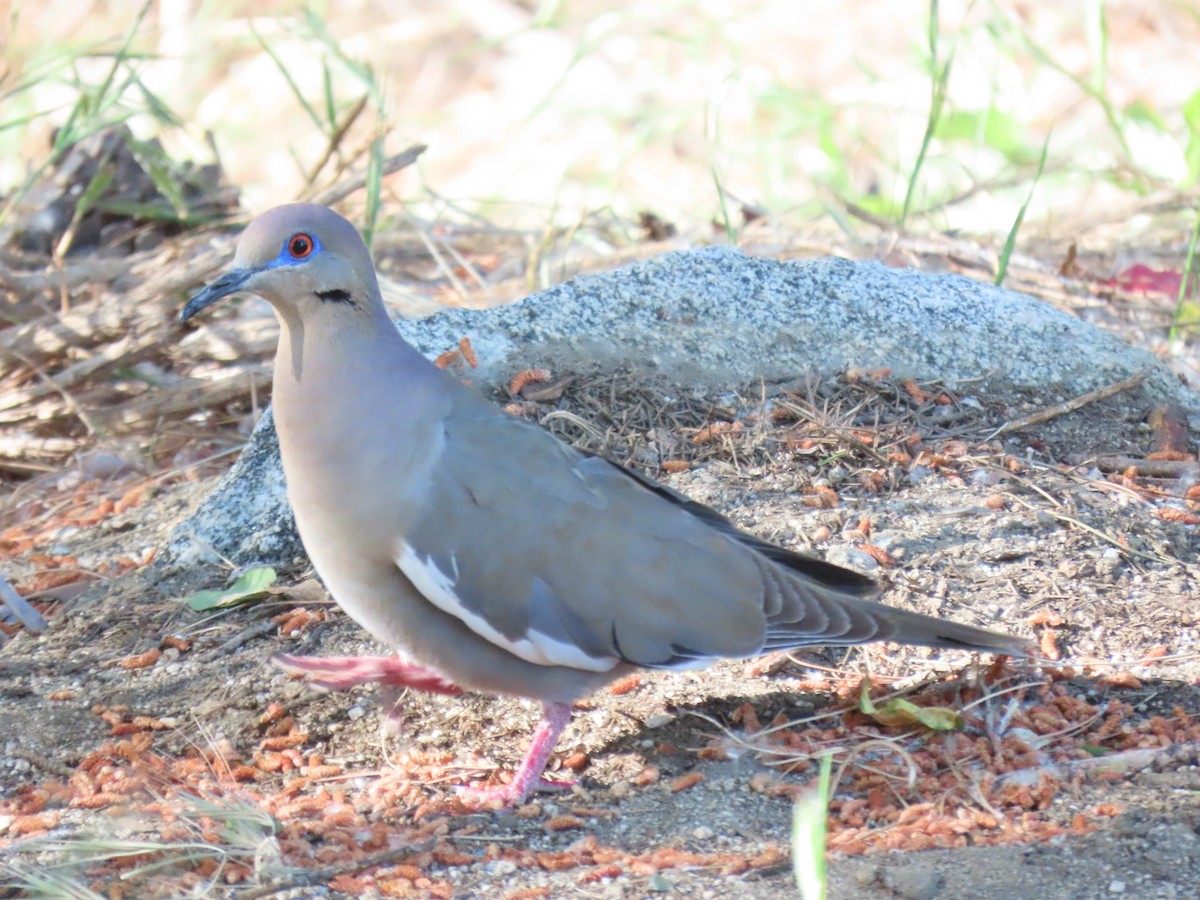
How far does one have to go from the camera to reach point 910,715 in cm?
272

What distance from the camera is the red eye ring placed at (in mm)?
2625

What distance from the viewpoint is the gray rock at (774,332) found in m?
3.76

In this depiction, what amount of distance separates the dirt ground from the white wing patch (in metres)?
0.25

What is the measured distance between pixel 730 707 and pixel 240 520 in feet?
4.41

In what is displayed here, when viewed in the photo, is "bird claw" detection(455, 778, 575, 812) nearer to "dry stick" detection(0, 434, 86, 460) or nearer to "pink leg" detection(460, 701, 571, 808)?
"pink leg" detection(460, 701, 571, 808)

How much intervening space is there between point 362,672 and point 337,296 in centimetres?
76

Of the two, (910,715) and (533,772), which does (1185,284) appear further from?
(533,772)

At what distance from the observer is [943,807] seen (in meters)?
2.49

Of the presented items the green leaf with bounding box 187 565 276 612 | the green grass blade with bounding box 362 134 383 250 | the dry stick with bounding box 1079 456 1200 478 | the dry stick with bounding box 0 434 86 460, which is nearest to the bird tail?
the dry stick with bounding box 1079 456 1200 478

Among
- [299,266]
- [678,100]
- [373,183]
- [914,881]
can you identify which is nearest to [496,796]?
[914,881]

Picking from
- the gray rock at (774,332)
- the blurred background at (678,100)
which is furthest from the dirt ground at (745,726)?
the blurred background at (678,100)

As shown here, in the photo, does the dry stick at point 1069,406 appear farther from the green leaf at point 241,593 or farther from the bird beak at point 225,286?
the bird beak at point 225,286

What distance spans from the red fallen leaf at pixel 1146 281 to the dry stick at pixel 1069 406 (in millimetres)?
1094

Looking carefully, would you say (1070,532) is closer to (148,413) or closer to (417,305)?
(417,305)
